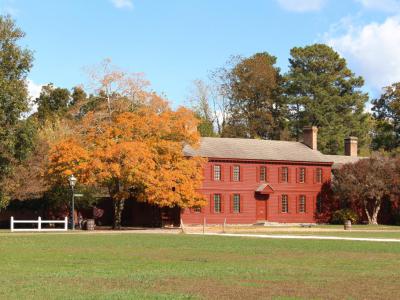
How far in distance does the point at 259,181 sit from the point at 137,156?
722 inches

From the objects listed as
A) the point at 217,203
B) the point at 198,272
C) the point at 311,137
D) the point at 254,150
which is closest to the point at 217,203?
the point at 217,203

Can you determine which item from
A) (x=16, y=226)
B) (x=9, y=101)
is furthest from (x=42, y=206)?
(x=9, y=101)

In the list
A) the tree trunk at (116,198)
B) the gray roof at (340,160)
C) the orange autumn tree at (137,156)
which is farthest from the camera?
the gray roof at (340,160)

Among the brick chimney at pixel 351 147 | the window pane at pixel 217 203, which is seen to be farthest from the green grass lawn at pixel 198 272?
the brick chimney at pixel 351 147

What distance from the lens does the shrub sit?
69.7 meters

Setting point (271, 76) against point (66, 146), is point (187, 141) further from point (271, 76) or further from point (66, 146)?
point (271, 76)

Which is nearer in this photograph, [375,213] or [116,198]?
[116,198]

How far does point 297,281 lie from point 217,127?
8208 cm

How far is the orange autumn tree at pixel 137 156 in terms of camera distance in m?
53.1

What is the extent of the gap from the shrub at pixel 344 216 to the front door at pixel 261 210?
7.00m

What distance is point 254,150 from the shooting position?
227 ft

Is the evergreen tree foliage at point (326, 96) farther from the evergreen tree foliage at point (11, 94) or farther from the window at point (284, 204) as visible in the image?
the evergreen tree foliage at point (11, 94)

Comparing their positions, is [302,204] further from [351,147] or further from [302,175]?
[351,147]

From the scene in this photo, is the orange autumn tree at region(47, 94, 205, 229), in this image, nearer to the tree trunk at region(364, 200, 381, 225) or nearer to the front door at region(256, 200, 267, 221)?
the front door at region(256, 200, 267, 221)
